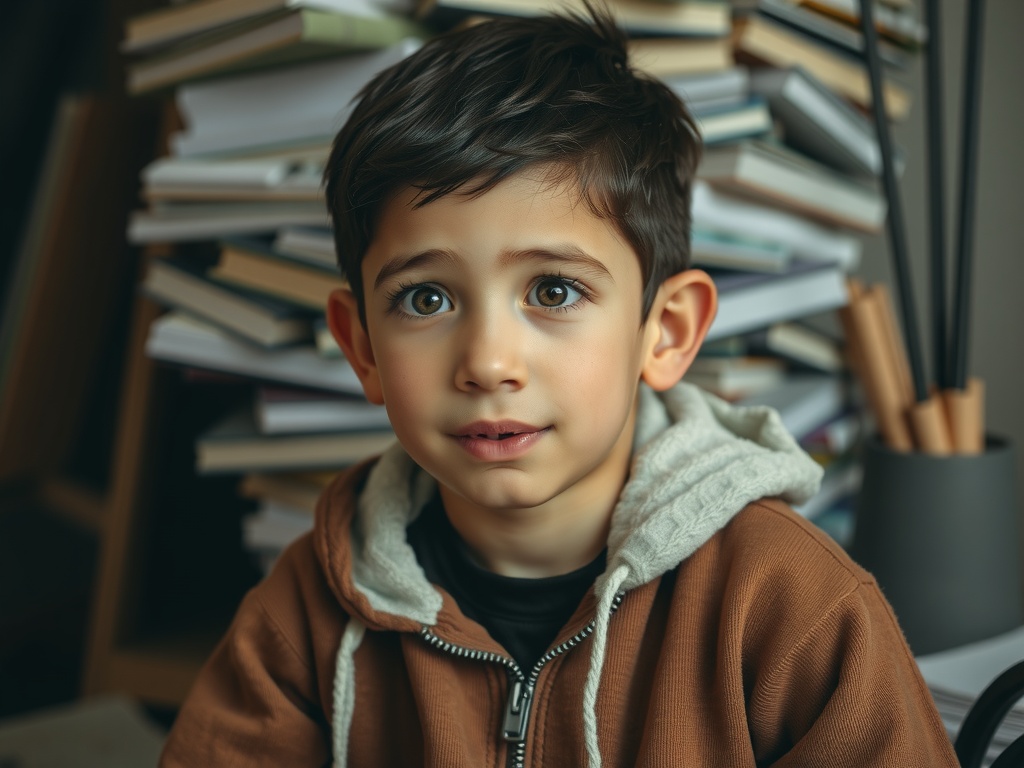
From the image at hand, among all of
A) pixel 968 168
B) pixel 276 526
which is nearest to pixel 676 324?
pixel 968 168

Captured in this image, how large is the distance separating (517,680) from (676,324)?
31 centimetres

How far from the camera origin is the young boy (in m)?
0.65

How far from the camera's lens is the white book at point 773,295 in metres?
1.10

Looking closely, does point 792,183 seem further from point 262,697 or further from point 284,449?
point 262,697

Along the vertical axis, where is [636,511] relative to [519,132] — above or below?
below

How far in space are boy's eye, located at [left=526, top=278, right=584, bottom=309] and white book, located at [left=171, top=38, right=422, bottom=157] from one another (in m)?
0.42

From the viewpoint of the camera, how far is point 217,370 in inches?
43.9

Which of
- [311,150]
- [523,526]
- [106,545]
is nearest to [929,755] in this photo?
[523,526]

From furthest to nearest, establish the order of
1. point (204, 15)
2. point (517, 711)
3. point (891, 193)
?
point (204, 15) → point (891, 193) → point (517, 711)

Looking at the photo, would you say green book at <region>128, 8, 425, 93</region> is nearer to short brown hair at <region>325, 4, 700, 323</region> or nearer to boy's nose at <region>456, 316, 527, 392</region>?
short brown hair at <region>325, 4, 700, 323</region>

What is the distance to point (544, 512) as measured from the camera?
77 cm

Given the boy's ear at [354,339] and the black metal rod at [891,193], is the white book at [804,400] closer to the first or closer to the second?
the black metal rod at [891,193]

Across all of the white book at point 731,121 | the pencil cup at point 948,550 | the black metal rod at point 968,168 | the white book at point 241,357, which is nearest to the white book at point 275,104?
the white book at point 241,357

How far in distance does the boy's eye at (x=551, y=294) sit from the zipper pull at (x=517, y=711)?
0.92 ft
